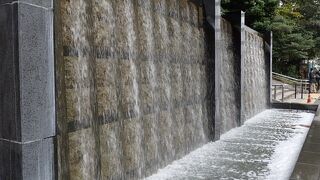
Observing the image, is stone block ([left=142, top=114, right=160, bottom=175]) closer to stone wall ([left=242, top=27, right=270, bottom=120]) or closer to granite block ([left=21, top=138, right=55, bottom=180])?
granite block ([left=21, top=138, right=55, bottom=180])

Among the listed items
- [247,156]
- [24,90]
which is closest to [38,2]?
[24,90]

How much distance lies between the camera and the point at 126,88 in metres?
6.82

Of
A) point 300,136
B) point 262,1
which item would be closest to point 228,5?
point 262,1

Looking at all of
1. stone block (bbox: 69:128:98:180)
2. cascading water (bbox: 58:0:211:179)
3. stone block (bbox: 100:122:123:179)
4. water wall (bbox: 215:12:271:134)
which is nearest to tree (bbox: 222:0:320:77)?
water wall (bbox: 215:12:271:134)

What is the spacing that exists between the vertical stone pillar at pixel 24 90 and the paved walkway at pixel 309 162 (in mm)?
3802

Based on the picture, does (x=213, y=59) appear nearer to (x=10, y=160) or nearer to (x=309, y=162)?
(x=309, y=162)

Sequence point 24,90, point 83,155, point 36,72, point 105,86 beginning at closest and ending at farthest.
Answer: point 24,90 → point 36,72 → point 83,155 → point 105,86

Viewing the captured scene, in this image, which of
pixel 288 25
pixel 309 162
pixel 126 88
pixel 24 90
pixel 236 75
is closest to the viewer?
pixel 24 90

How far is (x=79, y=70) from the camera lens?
5617 mm

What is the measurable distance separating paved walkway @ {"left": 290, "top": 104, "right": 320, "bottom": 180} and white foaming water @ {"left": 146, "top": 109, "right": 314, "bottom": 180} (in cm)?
36

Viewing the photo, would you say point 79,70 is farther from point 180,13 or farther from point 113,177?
point 180,13

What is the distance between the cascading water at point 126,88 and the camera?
5527 millimetres

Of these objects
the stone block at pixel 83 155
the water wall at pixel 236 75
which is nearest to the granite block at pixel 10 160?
the stone block at pixel 83 155

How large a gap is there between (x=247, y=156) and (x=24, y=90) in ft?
19.8
